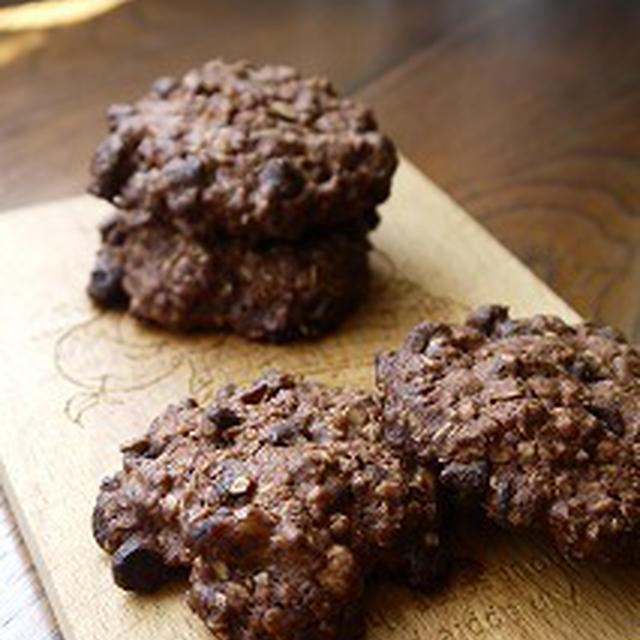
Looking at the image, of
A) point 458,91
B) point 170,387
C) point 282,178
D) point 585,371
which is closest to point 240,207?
point 282,178

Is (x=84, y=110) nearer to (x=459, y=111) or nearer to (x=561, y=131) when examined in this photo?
(x=459, y=111)

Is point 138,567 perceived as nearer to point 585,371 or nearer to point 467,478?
point 467,478

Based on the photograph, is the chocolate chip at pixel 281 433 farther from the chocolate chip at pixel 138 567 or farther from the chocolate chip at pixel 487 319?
the chocolate chip at pixel 487 319

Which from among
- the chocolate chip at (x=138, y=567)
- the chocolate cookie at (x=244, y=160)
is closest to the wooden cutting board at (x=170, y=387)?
the chocolate chip at (x=138, y=567)

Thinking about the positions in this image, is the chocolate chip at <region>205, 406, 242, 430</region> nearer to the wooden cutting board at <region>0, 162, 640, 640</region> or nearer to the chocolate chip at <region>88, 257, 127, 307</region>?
the wooden cutting board at <region>0, 162, 640, 640</region>

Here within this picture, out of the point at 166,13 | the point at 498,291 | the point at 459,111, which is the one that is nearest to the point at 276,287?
the point at 498,291

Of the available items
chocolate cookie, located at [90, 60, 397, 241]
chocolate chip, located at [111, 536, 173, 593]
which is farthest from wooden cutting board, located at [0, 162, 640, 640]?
chocolate cookie, located at [90, 60, 397, 241]
